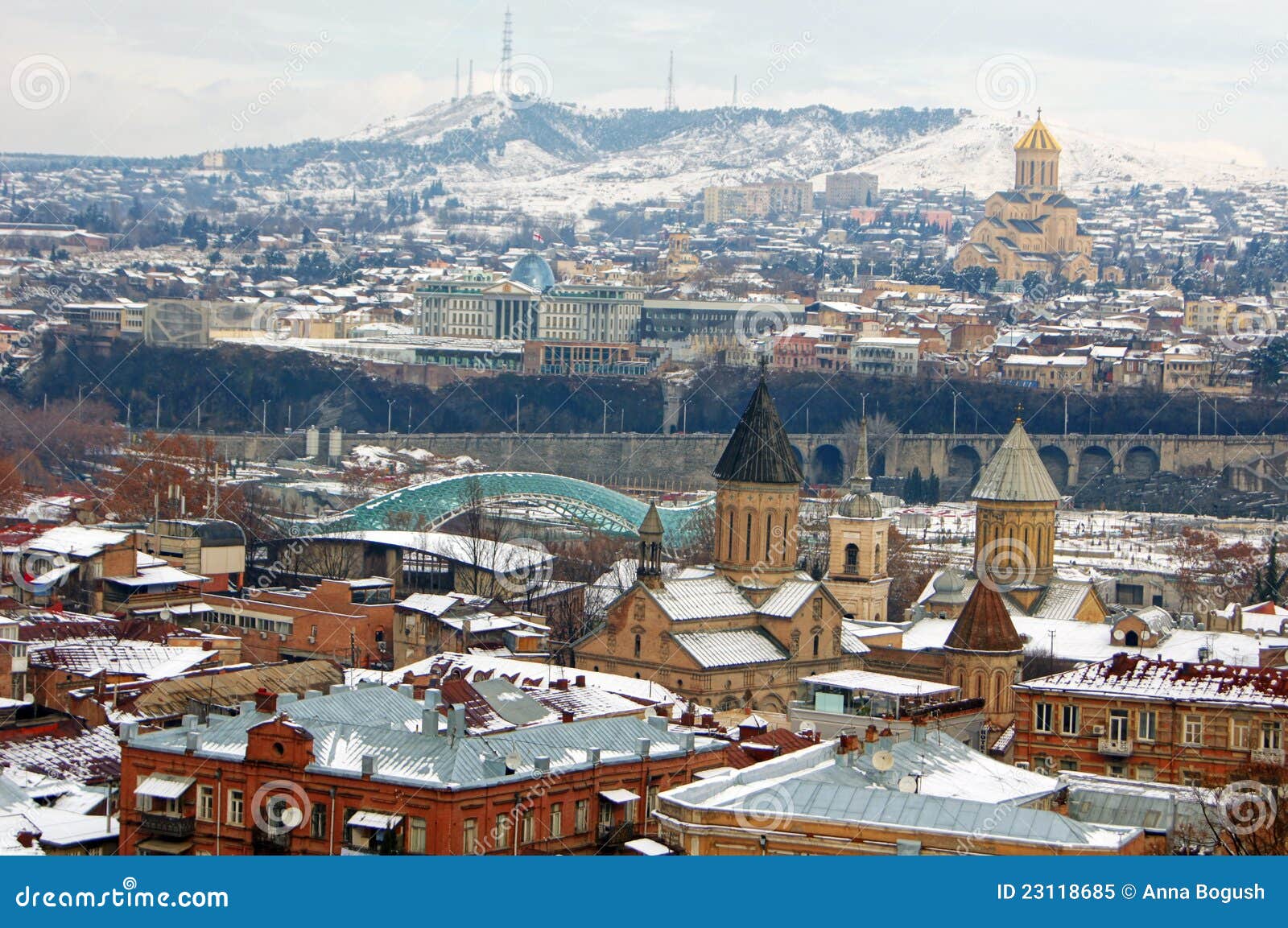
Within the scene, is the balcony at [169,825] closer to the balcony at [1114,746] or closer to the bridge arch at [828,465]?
the balcony at [1114,746]

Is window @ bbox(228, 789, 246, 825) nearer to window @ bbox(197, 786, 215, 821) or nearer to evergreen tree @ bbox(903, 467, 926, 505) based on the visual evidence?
window @ bbox(197, 786, 215, 821)

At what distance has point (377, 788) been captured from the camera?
83.7ft

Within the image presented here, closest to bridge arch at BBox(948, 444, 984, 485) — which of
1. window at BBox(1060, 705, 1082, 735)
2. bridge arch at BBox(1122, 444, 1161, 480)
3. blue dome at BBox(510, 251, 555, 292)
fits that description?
bridge arch at BBox(1122, 444, 1161, 480)

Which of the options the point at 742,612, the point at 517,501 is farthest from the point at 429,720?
the point at 517,501

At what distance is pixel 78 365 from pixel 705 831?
3808 inches

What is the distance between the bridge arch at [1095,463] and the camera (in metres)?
106

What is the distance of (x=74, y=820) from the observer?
26.3 m

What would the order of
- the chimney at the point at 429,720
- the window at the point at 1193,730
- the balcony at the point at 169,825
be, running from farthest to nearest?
the window at the point at 1193,730, the chimney at the point at 429,720, the balcony at the point at 169,825

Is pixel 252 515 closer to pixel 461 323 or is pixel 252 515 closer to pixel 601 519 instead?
pixel 601 519

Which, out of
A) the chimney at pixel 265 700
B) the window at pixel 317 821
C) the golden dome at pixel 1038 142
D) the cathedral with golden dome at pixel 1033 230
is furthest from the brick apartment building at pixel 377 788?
the golden dome at pixel 1038 142

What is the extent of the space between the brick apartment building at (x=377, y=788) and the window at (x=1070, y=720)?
6.25 metres

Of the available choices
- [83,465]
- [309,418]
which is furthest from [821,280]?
[83,465]

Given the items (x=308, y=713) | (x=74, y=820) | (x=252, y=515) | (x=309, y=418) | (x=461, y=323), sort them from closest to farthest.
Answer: (x=74, y=820) → (x=308, y=713) → (x=252, y=515) → (x=309, y=418) → (x=461, y=323)

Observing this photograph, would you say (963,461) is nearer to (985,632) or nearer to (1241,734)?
(985,632)
